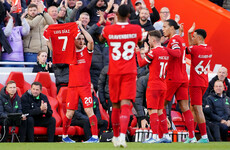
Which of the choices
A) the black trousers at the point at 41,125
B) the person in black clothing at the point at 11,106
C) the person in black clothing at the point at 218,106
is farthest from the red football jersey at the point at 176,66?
the person in black clothing at the point at 218,106

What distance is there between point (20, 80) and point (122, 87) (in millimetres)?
4945

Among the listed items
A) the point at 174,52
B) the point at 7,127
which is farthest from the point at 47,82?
the point at 174,52

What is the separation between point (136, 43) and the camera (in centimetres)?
954

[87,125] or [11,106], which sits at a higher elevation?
[11,106]

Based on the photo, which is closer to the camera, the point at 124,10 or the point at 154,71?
the point at 124,10

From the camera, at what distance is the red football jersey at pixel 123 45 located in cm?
938

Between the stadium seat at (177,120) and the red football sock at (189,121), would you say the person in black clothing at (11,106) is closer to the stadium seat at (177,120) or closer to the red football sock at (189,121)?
the red football sock at (189,121)

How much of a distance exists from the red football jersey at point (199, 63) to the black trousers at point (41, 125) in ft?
11.0

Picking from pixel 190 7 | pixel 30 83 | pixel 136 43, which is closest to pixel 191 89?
pixel 136 43

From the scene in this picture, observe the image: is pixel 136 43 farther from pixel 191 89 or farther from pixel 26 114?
pixel 26 114

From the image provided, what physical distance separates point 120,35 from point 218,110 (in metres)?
6.24

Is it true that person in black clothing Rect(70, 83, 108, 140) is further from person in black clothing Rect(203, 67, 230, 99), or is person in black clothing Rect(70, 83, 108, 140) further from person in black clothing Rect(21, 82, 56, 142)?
person in black clothing Rect(203, 67, 230, 99)

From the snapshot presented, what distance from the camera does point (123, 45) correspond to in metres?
9.40

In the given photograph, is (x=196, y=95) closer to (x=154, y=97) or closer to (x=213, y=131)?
(x=154, y=97)
